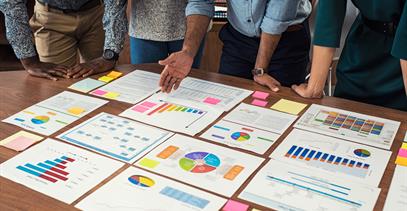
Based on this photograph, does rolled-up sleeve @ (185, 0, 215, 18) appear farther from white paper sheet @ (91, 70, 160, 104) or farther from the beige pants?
the beige pants

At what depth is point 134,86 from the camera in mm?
1654

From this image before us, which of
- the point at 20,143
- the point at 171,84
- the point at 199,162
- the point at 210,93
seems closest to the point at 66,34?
the point at 171,84

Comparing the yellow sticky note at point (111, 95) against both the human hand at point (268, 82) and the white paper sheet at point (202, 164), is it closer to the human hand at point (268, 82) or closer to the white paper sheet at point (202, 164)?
the white paper sheet at point (202, 164)

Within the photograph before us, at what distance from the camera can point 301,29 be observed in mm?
1915

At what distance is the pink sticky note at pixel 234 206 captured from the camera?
3.27ft

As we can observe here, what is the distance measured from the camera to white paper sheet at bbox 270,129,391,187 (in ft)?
3.76

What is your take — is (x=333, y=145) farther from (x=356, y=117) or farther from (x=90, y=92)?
(x=90, y=92)

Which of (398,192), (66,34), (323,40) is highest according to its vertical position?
(323,40)

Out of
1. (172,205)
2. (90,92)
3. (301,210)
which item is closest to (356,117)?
(301,210)

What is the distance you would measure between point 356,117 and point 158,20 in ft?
3.11

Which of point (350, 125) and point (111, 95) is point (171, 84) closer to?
point (111, 95)

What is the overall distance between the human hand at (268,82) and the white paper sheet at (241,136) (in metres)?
0.31

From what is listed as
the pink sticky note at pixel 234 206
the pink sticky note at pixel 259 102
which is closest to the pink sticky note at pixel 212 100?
the pink sticky note at pixel 259 102

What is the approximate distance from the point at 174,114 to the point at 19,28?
0.77 m
